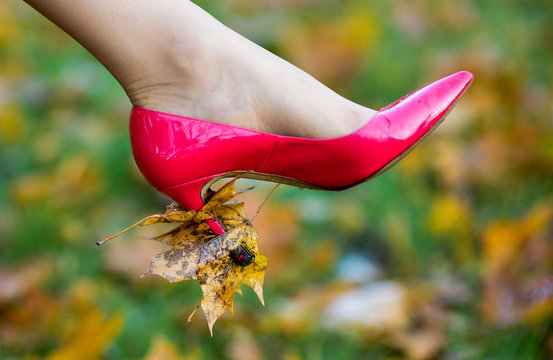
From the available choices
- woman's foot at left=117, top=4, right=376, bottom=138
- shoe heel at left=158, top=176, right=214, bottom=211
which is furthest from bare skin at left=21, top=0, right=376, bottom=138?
shoe heel at left=158, top=176, right=214, bottom=211

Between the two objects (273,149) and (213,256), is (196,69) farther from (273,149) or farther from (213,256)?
(213,256)

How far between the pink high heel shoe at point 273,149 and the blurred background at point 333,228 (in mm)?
310

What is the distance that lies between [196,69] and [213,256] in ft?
1.19

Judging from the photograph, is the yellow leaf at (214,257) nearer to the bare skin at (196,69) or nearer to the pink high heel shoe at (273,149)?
the pink high heel shoe at (273,149)

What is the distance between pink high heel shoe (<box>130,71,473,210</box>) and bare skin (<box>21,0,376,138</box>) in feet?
0.08

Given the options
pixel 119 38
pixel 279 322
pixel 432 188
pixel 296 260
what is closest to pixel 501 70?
pixel 432 188

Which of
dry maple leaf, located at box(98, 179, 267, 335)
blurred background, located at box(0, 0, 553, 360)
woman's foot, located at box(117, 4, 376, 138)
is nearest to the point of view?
dry maple leaf, located at box(98, 179, 267, 335)

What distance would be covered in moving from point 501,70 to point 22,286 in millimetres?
1800

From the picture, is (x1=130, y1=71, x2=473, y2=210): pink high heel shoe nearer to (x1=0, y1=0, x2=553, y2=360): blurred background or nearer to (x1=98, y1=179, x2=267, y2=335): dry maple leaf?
(x1=98, y1=179, x2=267, y2=335): dry maple leaf

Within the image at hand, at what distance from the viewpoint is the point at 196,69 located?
1.21 meters

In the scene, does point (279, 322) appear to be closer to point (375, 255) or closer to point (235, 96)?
point (375, 255)

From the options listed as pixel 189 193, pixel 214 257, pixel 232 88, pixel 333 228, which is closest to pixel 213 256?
pixel 214 257

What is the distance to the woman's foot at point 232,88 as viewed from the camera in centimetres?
120

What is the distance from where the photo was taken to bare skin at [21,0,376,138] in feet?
3.65
